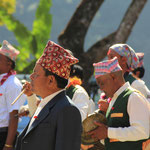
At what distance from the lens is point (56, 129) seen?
2.88 meters

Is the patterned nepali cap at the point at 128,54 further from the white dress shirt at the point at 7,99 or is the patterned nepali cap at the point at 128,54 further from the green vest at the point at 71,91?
the white dress shirt at the point at 7,99

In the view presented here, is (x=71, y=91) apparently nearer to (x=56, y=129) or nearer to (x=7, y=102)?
(x=7, y=102)

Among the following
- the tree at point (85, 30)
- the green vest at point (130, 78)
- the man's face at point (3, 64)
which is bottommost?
the green vest at point (130, 78)

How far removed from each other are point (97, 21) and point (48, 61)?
7556cm

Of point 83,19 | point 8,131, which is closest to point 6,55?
point 8,131

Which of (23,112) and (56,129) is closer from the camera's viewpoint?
(56,129)

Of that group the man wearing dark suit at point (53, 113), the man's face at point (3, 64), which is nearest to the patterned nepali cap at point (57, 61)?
the man wearing dark suit at point (53, 113)

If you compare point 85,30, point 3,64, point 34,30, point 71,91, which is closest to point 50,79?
point 71,91

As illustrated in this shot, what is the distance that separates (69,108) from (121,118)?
855mm

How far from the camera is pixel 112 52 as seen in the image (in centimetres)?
441

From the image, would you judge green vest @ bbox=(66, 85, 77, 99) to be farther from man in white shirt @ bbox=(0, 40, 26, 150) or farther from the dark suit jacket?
the dark suit jacket

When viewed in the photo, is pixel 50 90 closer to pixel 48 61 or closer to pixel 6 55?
pixel 48 61

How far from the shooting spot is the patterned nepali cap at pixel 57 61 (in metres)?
3.01

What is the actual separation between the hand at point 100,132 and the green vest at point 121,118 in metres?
0.07
